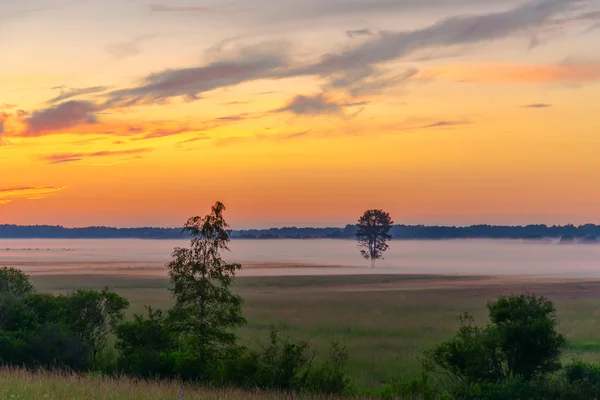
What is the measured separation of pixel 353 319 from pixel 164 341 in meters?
31.7

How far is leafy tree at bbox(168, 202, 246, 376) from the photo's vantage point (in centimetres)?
2836

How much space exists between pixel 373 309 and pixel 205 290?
40.2 metres

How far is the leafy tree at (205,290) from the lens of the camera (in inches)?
1117

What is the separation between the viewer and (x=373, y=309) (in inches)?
2653

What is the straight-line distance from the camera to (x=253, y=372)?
955 inches

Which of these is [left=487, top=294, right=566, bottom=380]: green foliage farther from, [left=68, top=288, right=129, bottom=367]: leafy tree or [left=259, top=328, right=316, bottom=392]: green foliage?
[left=68, top=288, right=129, bottom=367]: leafy tree

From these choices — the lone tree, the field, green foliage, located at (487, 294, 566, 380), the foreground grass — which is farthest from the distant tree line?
the lone tree

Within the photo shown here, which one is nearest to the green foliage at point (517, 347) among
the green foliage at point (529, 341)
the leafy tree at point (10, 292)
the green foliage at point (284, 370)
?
the green foliage at point (529, 341)

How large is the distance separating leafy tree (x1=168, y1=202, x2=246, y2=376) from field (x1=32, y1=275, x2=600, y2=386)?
8.29 meters

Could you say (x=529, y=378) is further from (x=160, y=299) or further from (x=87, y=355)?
(x=160, y=299)

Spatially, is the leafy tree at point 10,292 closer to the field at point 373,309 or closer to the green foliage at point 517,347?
the field at point 373,309

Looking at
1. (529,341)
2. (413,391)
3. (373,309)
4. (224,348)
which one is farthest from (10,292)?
(373,309)

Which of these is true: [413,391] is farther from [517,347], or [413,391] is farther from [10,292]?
[10,292]

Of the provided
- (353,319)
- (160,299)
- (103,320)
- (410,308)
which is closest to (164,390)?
(103,320)
